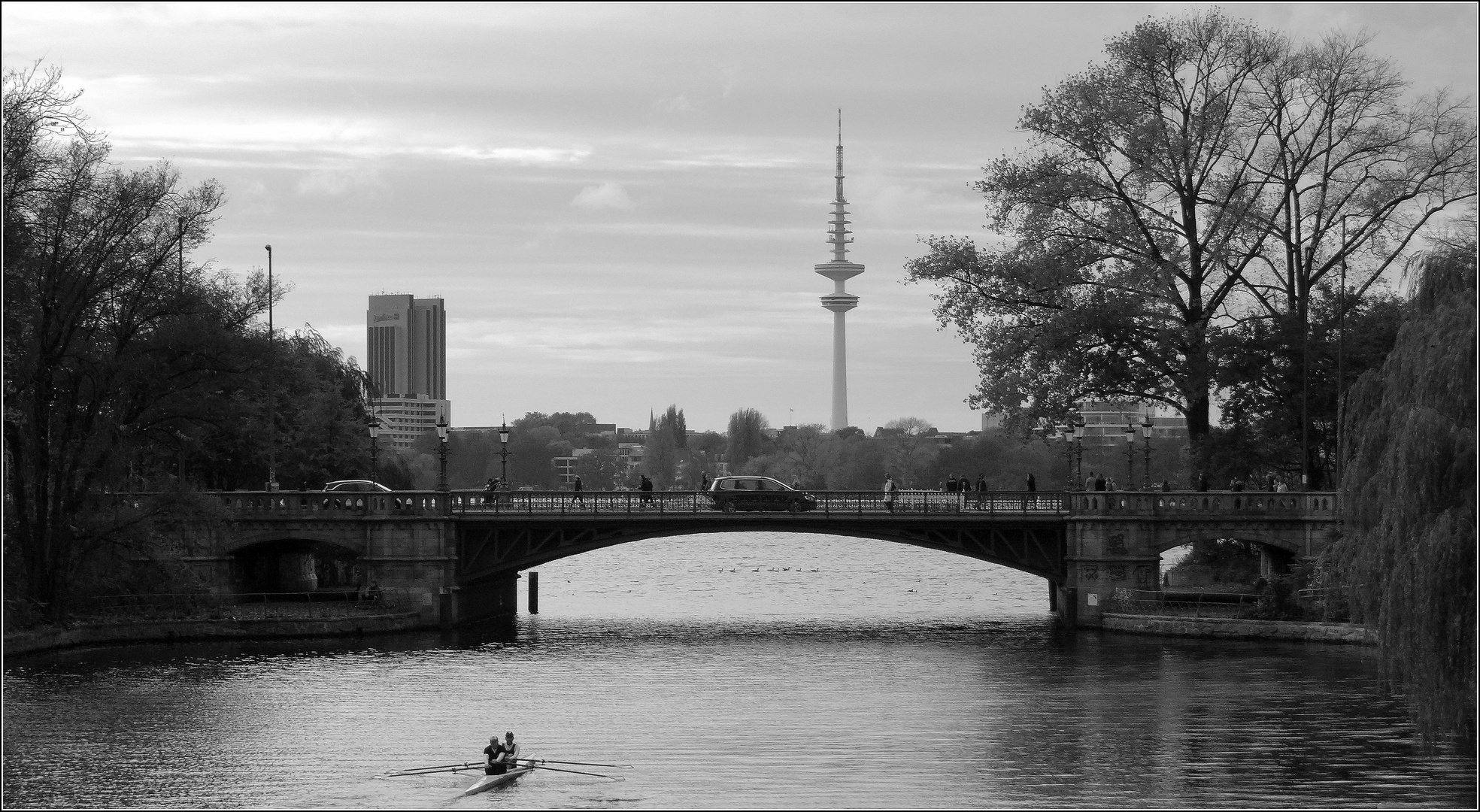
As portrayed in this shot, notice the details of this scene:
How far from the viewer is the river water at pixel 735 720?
32.7 metres

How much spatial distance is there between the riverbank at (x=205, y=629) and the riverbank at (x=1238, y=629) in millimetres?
23297

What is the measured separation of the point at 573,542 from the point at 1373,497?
34.7 metres

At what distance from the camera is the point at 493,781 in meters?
32.6

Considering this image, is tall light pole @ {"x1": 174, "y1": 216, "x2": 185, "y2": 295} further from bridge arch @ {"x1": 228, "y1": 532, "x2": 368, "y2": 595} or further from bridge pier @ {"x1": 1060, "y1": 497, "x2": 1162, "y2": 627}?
bridge pier @ {"x1": 1060, "y1": 497, "x2": 1162, "y2": 627}

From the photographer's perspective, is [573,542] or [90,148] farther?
[573,542]

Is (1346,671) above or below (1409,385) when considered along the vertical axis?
below

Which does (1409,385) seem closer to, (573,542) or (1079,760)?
(1079,760)

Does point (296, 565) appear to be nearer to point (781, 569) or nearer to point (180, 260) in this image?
point (180, 260)

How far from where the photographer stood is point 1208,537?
57625 millimetres

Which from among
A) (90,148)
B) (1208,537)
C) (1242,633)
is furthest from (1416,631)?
(90,148)

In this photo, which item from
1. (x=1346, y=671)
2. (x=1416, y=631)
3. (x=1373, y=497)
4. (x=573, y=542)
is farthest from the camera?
(x=573, y=542)

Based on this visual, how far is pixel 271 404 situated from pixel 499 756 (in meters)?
41.1

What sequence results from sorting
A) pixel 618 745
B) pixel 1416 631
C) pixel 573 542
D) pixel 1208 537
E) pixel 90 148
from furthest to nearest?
pixel 573 542, pixel 1208 537, pixel 90 148, pixel 618 745, pixel 1416 631

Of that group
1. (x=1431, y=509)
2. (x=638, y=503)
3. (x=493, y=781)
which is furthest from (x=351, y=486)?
(x=1431, y=509)
